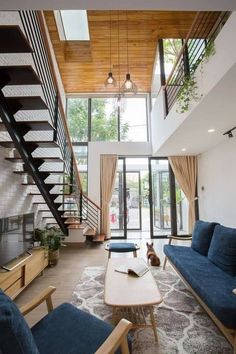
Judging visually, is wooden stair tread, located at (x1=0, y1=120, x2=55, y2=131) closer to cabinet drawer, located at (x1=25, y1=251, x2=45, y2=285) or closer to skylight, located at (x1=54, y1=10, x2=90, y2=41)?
cabinet drawer, located at (x1=25, y1=251, x2=45, y2=285)

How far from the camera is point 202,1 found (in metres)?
1.55

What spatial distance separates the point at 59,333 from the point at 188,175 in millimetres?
5395

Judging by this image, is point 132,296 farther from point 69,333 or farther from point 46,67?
point 46,67

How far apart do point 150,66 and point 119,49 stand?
1.06 m

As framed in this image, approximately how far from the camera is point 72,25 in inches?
226

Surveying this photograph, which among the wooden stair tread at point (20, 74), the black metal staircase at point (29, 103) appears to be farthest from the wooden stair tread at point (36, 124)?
the wooden stair tread at point (20, 74)

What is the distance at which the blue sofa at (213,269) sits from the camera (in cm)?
181

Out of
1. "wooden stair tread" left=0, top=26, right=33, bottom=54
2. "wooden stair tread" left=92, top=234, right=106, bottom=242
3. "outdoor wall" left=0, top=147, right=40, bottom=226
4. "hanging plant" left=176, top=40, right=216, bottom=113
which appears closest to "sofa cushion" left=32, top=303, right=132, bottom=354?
"outdoor wall" left=0, top=147, right=40, bottom=226

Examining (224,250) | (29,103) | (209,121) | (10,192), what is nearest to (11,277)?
(10,192)

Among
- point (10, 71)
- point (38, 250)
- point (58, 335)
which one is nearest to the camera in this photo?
point (58, 335)

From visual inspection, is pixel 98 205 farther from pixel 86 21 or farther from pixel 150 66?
pixel 86 21

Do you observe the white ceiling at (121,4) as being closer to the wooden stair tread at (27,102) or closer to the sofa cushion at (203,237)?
the wooden stair tread at (27,102)

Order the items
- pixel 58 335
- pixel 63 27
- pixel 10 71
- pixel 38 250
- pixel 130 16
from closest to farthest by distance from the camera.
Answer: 1. pixel 58 335
2. pixel 10 71
3. pixel 38 250
4. pixel 130 16
5. pixel 63 27

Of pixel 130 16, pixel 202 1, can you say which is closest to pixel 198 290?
pixel 202 1
